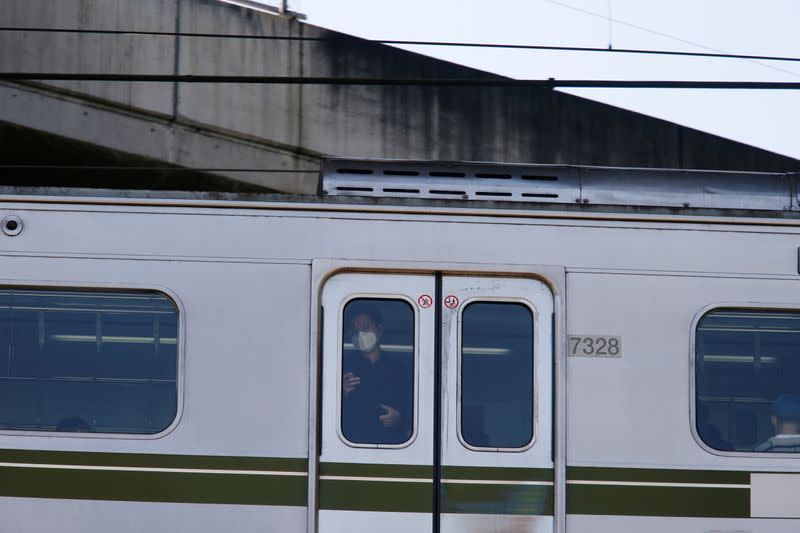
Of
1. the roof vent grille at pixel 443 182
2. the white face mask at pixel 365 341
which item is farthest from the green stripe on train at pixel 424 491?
the roof vent grille at pixel 443 182

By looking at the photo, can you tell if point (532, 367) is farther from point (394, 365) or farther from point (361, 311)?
point (361, 311)

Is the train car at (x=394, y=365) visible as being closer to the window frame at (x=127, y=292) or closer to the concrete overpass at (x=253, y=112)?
the window frame at (x=127, y=292)

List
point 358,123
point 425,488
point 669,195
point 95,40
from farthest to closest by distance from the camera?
point 358,123, point 95,40, point 669,195, point 425,488

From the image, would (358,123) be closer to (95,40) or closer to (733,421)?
(95,40)

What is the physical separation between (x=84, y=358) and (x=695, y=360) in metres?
3.85

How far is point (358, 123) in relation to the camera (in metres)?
13.4

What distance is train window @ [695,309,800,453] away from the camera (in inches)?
243

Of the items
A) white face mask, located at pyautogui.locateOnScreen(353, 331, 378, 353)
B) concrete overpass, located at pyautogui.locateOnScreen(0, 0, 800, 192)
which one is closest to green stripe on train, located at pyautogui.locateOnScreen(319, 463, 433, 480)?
white face mask, located at pyautogui.locateOnScreen(353, 331, 378, 353)

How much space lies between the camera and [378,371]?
6129 mm

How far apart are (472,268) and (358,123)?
7.59 m

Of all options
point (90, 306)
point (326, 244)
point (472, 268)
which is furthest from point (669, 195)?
point (90, 306)

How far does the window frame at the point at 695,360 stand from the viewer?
610cm

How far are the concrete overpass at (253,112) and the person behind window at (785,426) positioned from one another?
25.6 ft

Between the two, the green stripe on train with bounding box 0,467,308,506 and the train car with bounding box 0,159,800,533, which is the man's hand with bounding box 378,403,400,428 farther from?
the green stripe on train with bounding box 0,467,308,506
